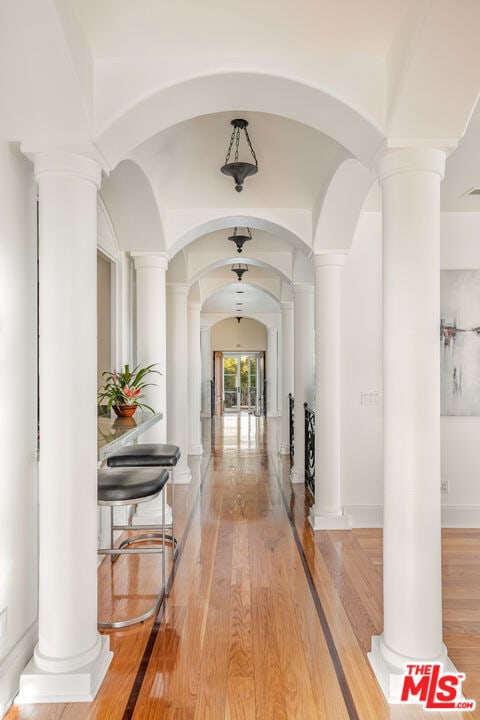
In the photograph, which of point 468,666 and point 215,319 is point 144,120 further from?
point 215,319

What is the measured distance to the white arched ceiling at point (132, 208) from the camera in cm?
346

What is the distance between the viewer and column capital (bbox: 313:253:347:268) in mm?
4391

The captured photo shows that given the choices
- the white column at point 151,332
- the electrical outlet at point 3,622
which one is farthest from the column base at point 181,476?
the electrical outlet at point 3,622

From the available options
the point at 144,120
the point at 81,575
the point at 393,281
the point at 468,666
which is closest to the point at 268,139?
the point at 144,120

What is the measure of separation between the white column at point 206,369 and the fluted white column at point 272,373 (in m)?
1.82

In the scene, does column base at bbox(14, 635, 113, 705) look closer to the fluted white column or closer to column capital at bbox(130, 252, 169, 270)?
column capital at bbox(130, 252, 169, 270)

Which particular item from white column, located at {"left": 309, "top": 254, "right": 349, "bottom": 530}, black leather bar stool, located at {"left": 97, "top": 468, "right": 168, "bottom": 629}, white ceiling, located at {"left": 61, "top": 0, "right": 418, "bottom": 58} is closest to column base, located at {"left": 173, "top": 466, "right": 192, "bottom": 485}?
white column, located at {"left": 309, "top": 254, "right": 349, "bottom": 530}

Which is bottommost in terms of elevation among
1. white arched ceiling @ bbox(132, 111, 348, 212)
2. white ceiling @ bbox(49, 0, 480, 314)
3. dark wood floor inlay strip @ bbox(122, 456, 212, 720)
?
dark wood floor inlay strip @ bbox(122, 456, 212, 720)

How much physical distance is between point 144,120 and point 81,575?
7.06ft

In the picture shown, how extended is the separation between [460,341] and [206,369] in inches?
424

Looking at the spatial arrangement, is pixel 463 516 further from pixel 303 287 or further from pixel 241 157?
pixel 241 157

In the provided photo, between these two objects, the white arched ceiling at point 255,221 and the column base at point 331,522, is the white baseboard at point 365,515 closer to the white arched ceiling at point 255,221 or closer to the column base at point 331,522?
the column base at point 331,522

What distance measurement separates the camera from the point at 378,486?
4.55 meters

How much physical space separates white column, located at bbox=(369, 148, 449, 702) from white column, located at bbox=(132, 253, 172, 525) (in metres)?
2.55
